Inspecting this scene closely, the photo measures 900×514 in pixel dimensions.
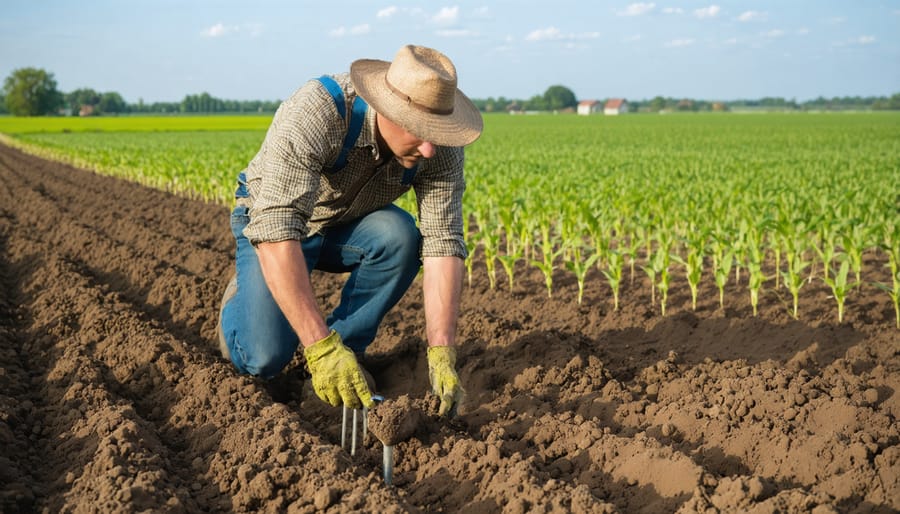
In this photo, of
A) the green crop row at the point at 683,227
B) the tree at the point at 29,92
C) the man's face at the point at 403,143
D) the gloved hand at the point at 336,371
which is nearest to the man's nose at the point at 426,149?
the man's face at the point at 403,143

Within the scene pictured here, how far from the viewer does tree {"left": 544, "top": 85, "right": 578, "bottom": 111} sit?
129875 millimetres

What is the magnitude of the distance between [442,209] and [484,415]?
96 centimetres

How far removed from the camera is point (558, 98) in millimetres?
130250

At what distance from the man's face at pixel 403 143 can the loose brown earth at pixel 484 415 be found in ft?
3.62

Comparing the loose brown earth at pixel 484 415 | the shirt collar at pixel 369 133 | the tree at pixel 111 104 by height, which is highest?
the tree at pixel 111 104

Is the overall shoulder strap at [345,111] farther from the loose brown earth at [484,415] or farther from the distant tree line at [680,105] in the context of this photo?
the distant tree line at [680,105]

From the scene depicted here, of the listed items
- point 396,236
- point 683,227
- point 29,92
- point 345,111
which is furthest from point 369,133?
point 29,92

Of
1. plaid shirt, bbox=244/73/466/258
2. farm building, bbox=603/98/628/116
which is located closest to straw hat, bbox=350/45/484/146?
plaid shirt, bbox=244/73/466/258

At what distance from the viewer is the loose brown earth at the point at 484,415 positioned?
→ 9.69ft

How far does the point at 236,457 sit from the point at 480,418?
3.56ft

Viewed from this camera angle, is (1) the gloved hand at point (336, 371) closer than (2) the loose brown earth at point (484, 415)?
No

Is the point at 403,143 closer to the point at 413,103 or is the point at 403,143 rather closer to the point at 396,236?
the point at 413,103

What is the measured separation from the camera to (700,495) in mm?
2812

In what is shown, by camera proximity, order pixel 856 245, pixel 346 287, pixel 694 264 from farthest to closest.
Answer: pixel 856 245 < pixel 694 264 < pixel 346 287
